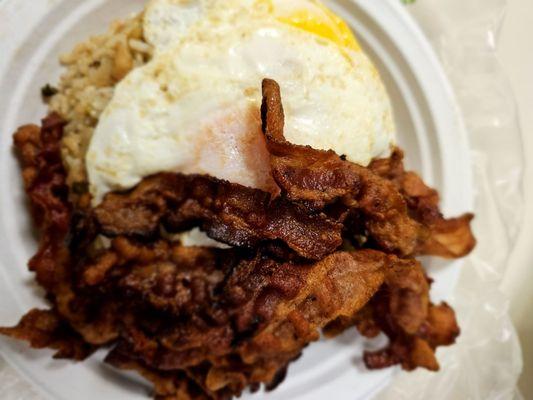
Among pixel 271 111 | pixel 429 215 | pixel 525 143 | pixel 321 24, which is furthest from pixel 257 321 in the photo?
pixel 525 143

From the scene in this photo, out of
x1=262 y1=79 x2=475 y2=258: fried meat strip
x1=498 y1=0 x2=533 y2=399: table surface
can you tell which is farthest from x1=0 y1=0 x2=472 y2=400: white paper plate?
x1=498 y1=0 x2=533 y2=399: table surface

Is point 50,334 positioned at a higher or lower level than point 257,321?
lower

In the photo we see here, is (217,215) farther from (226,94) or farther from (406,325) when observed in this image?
(406,325)

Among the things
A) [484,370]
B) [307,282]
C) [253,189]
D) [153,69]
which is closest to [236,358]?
[307,282]

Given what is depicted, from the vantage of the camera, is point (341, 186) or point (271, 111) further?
point (341, 186)

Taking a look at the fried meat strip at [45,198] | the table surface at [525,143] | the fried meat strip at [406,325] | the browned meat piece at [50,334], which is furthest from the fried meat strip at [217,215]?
the table surface at [525,143]

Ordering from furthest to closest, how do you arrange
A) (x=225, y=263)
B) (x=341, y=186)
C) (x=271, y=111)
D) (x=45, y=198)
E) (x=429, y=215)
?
(x=429, y=215) < (x=45, y=198) < (x=225, y=263) < (x=341, y=186) < (x=271, y=111)

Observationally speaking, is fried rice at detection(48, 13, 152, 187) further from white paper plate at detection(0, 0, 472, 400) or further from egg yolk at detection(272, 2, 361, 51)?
egg yolk at detection(272, 2, 361, 51)

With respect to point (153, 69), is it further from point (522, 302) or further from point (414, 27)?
point (522, 302)
